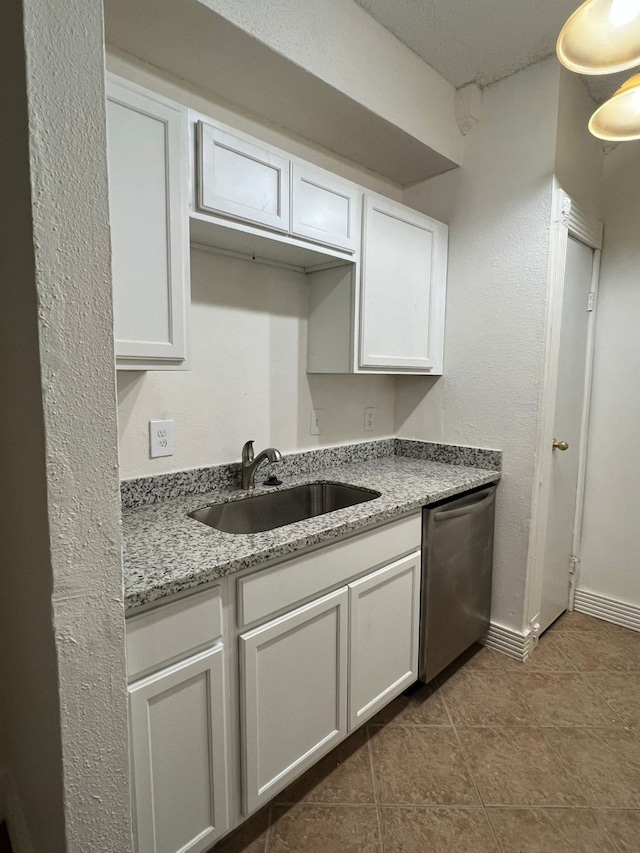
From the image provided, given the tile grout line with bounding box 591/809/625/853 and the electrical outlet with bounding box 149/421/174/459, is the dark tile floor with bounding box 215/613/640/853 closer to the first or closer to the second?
the tile grout line with bounding box 591/809/625/853

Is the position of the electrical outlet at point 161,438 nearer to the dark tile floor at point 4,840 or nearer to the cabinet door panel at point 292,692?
the cabinet door panel at point 292,692

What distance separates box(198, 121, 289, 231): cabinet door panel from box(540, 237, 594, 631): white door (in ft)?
4.54

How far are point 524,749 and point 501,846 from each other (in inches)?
15.9

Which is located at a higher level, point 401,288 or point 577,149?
point 577,149

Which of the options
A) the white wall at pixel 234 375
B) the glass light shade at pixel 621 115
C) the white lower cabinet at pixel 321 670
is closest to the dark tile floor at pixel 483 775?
the white lower cabinet at pixel 321 670

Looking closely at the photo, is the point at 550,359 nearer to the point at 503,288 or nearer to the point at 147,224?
the point at 503,288

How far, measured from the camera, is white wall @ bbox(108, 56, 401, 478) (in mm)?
1554

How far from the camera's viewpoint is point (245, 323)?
183cm

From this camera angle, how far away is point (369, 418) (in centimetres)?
238

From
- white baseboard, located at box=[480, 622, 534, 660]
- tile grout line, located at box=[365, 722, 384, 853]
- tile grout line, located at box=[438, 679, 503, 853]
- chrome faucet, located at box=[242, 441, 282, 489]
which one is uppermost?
chrome faucet, located at box=[242, 441, 282, 489]

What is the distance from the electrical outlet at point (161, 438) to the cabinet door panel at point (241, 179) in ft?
2.35

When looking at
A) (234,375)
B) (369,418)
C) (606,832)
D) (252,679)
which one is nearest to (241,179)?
(234,375)

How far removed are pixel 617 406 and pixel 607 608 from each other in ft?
3.58

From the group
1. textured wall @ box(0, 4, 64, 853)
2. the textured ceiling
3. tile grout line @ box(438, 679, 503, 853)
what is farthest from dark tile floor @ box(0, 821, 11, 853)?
the textured ceiling
